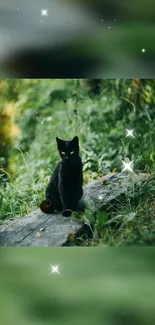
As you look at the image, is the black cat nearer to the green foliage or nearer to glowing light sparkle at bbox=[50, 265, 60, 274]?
the green foliage

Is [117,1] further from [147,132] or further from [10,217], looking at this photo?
[10,217]

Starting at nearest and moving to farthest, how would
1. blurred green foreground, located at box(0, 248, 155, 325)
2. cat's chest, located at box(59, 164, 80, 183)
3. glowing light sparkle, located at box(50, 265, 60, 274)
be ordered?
blurred green foreground, located at box(0, 248, 155, 325)
glowing light sparkle, located at box(50, 265, 60, 274)
cat's chest, located at box(59, 164, 80, 183)

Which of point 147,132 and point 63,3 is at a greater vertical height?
point 63,3

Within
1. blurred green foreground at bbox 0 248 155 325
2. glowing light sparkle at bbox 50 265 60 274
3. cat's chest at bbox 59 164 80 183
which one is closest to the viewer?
blurred green foreground at bbox 0 248 155 325

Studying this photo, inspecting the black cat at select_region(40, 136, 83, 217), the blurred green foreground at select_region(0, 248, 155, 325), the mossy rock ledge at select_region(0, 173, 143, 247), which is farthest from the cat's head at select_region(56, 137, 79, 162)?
the blurred green foreground at select_region(0, 248, 155, 325)

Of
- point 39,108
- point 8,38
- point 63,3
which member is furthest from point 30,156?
point 63,3

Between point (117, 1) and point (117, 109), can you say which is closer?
point (117, 1)

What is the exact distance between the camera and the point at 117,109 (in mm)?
1560

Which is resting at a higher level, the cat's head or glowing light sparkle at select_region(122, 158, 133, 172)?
the cat's head

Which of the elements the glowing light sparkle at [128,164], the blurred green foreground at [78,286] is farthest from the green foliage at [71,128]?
the blurred green foreground at [78,286]

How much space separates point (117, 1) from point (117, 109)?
0.35 meters

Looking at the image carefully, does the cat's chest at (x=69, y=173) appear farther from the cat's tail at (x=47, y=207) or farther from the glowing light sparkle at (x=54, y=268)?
the glowing light sparkle at (x=54, y=268)

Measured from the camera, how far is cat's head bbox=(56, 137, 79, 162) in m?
1.50

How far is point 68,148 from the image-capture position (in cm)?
151
